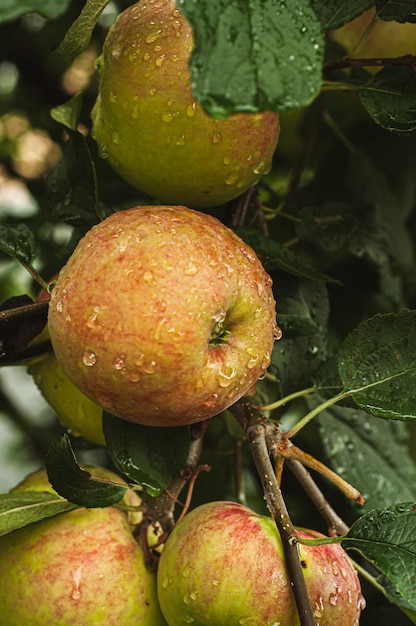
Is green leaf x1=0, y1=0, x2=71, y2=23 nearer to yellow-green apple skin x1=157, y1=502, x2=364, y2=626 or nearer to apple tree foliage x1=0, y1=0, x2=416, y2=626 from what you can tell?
apple tree foliage x1=0, y1=0, x2=416, y2=626

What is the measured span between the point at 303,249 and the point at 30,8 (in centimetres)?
59

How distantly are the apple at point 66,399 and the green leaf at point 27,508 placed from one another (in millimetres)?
89

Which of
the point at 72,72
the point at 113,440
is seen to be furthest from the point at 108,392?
the point at 72,72

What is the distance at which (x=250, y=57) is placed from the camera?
1.59 ft

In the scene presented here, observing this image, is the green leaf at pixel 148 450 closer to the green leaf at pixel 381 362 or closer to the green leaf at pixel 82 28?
the green leaf at pixel 381 362

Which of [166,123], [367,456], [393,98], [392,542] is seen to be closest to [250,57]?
[166,123]

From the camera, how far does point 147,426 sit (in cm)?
68

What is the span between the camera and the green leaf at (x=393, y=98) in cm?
70

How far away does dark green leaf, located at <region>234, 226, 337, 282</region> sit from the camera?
29.3 inches

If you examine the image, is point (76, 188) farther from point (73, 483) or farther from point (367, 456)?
point (367, 456)

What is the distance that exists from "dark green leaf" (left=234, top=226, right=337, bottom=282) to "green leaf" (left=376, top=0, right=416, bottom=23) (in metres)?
0.23

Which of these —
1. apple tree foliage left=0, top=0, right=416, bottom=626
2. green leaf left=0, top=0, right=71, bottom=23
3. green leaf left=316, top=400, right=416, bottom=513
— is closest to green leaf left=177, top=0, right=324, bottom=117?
apple tree foliage left=0, top=0, right=416, bottom=626

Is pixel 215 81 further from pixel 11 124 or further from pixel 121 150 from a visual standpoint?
pixel 11 124

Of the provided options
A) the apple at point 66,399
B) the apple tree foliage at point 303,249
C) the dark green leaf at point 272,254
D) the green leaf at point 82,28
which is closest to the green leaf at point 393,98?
the apple tree foliage at point 303,249
